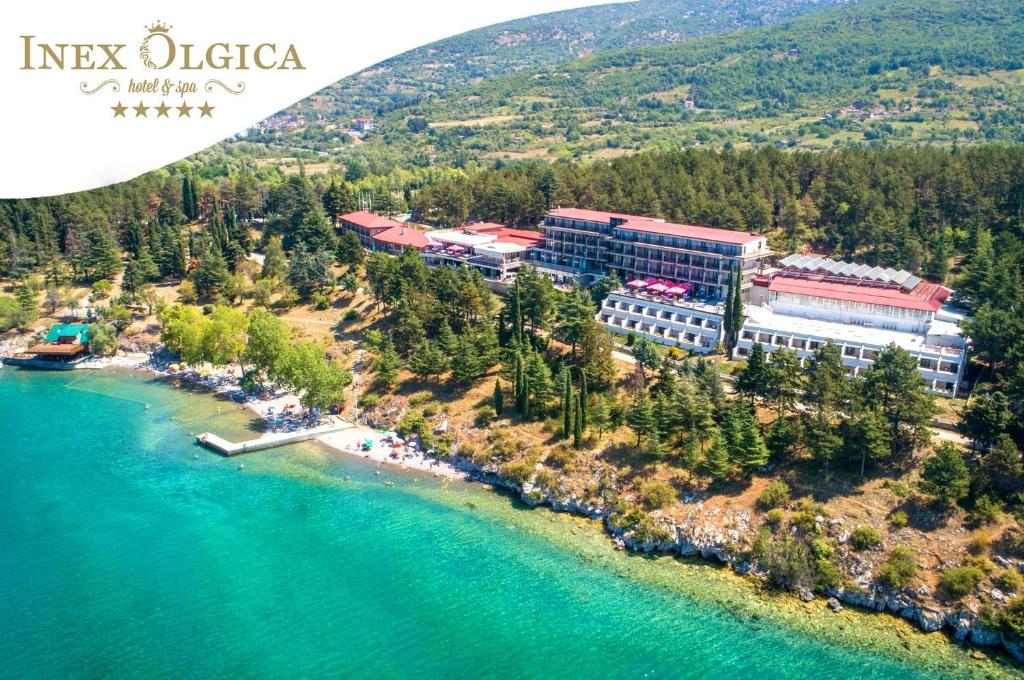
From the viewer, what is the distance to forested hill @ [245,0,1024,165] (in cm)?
9438

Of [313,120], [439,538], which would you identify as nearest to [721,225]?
[439,538]

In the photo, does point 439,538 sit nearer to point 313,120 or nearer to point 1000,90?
point 1000,90

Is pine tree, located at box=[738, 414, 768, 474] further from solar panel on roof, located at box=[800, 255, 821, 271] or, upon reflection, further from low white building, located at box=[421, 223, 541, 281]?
low white building, located at box=[421, 223, 541, 281]

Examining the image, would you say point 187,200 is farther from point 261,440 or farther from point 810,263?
point 810,263

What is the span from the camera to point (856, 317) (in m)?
35.9

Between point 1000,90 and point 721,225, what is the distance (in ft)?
248

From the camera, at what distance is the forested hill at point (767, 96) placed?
9438cm

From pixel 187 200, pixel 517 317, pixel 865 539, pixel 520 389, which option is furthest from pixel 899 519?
pixel 187 200

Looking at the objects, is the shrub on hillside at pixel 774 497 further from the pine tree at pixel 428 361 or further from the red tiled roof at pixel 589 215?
the red tiled roof at pixel 589 215

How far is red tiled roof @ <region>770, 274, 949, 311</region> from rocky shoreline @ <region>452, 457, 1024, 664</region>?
16.8m

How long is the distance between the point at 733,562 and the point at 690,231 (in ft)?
72.1


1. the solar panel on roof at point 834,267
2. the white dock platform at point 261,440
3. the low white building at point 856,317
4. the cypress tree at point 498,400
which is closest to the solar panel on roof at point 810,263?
the low white building at point 856,317

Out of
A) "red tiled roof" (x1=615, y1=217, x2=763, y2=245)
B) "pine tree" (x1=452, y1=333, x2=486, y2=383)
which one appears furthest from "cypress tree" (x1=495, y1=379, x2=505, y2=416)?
"red tiled roof" (x1=615, y1=217, x2=763, y2=245)

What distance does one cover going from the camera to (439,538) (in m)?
26.4
